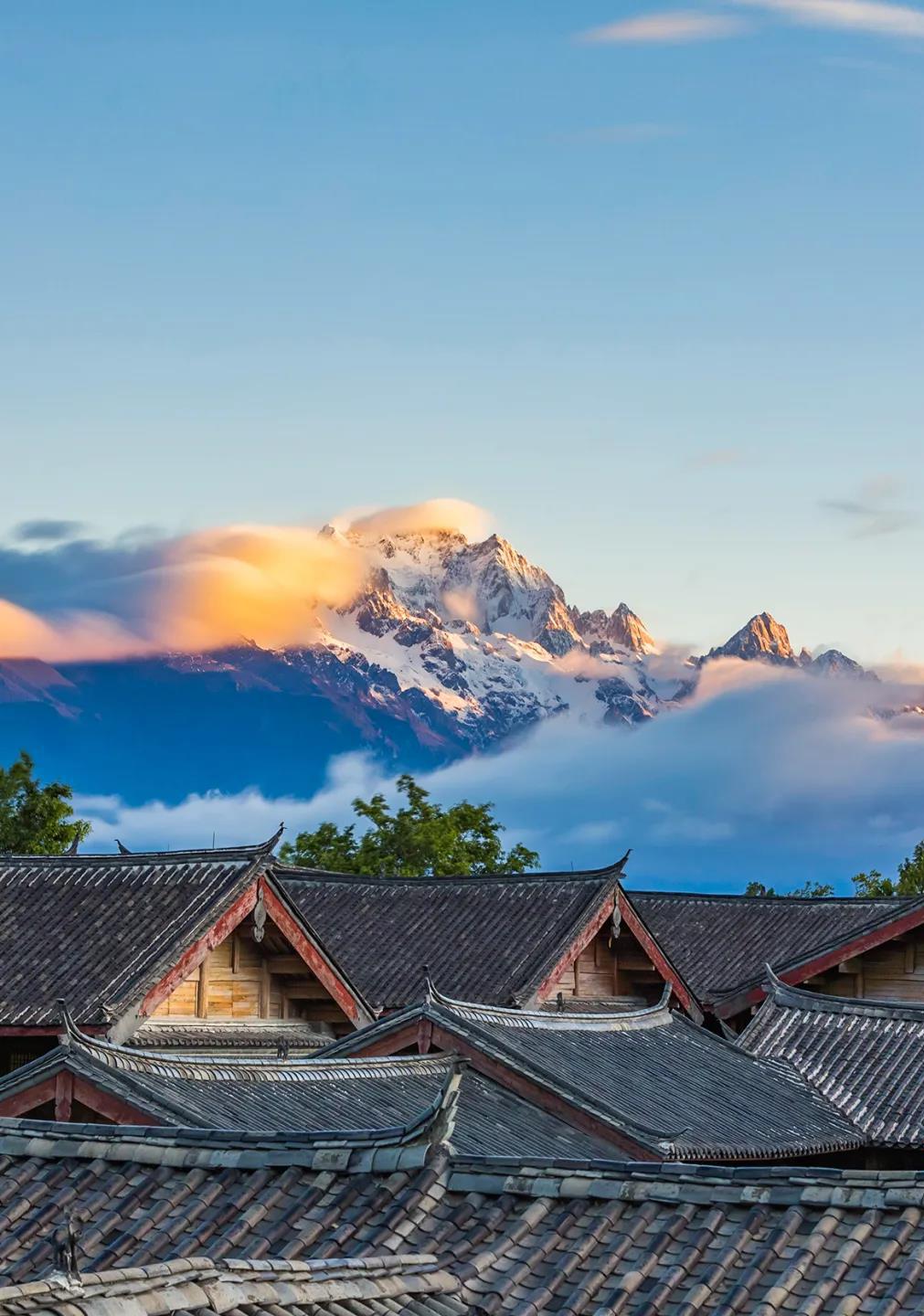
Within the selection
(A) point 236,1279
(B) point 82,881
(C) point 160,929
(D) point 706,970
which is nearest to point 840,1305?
(A) point 236,1279

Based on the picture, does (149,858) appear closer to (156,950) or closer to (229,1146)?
(156,950)

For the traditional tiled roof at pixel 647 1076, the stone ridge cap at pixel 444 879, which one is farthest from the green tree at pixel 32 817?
the traditional tiled roof at pixel 647 1076

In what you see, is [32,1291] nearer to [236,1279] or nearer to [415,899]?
[236,1279]

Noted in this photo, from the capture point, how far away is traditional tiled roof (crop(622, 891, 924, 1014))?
42219mm

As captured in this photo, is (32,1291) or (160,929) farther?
(160,929)

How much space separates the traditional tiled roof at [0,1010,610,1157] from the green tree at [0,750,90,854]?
84.9ft

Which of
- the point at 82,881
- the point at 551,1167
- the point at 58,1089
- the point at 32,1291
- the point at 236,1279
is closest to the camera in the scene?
the point at 32,1291

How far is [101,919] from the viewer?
28875mm

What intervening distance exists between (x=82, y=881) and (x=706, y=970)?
16.8 m

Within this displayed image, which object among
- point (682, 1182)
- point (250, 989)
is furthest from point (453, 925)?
point (682, 1182)

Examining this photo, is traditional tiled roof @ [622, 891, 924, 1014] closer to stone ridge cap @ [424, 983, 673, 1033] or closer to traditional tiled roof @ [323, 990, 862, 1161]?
stone ridge cap @ [424, 983, 673, 1033]

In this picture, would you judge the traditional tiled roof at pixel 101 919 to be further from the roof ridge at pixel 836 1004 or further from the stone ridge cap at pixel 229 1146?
the stone ridge cap at pixel 229 1146

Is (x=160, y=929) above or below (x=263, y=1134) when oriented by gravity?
above

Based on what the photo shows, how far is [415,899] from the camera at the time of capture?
1587 inches
